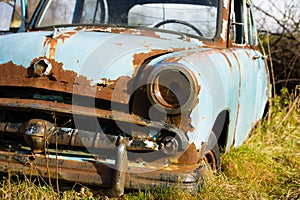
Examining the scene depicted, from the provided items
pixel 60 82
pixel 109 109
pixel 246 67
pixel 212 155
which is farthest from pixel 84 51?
pixel 246 67

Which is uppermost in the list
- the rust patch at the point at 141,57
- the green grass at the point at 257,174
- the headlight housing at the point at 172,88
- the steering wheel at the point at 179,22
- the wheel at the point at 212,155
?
the steering wheel at the point at 179,22

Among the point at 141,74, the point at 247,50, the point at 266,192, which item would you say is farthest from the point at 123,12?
the point at 266,192

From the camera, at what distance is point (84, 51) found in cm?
311

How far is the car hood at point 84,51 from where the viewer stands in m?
3.03

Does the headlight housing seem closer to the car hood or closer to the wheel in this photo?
the car hood

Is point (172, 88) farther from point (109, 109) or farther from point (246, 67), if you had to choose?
point (246, 67)

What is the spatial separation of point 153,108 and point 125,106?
156 mm

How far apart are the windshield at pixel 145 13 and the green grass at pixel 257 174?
102cm

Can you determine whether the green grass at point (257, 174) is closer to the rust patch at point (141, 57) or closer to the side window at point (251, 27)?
the rust patch at point (141, 57)

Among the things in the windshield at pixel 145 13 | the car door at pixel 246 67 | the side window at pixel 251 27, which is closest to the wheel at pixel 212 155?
the car door at pixel 246 67

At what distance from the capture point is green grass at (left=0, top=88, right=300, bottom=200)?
9.54 ft

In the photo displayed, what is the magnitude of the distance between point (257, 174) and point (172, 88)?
147 cm

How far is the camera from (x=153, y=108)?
288cm

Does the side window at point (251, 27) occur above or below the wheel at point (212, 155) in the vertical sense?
above
